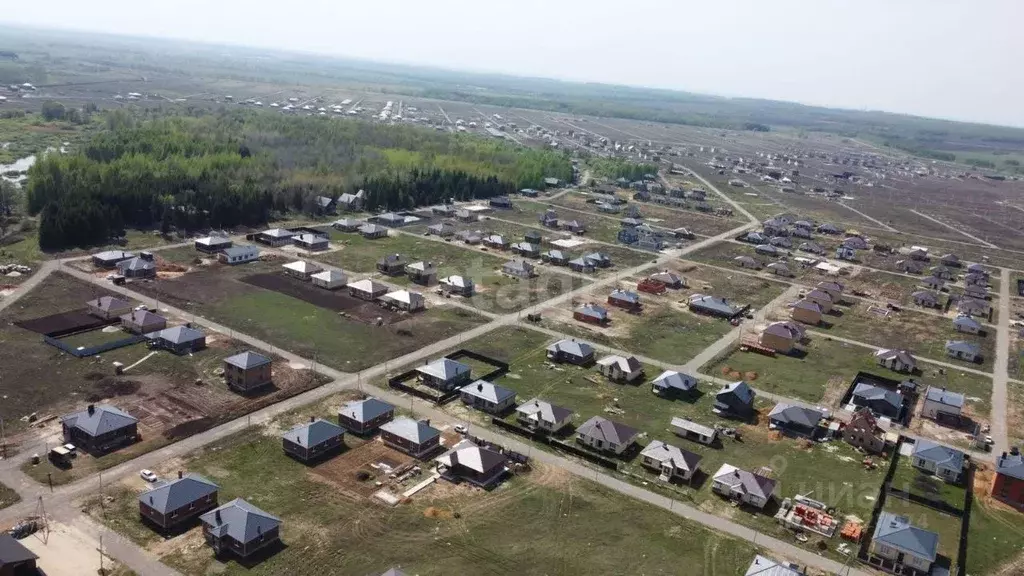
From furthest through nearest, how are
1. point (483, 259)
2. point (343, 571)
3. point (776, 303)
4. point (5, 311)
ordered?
point (483, 259) < point (776, 303) < point (5, 311) < point (343, 571)

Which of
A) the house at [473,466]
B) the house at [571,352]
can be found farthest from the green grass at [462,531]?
the house at [571,352]

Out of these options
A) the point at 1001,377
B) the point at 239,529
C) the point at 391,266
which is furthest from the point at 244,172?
the point at 1001,377

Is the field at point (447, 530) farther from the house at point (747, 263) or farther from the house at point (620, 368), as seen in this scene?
the house at point (747, 263)

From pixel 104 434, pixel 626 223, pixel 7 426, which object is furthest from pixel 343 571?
pixel 626 223

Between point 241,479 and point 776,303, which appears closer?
point 241,479

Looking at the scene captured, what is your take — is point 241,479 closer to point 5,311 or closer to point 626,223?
point 5,311

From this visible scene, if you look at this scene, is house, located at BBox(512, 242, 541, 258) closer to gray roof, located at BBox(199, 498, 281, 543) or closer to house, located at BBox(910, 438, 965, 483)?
house, located at BBox(910, 438, 965, 483)

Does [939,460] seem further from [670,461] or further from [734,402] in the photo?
[670,461]
